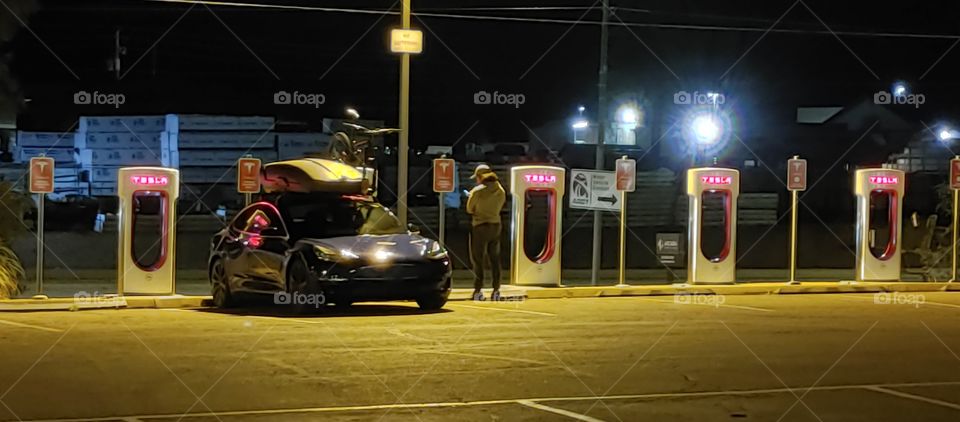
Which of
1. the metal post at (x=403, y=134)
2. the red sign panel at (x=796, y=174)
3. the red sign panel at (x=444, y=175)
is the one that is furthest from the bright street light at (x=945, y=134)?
the metal post at (x=403, y=134)

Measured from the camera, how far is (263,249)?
535 inches

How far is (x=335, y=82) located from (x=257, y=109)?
2.32m

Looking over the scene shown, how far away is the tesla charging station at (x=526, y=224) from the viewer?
1667 centimetres

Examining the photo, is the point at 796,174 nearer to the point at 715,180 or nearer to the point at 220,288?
the point at 715,180

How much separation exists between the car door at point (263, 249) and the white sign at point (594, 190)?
5.50 m

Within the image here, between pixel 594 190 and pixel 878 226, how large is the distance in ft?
16.0

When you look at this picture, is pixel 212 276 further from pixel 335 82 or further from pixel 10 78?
pixel 335 82

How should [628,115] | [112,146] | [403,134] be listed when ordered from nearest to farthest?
[403,134], [112,146], [628,115]

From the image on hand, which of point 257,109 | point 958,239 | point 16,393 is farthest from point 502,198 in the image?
point 257,109

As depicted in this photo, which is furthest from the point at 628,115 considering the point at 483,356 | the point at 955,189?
the point at 483,356

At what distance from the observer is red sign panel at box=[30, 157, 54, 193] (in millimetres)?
14523

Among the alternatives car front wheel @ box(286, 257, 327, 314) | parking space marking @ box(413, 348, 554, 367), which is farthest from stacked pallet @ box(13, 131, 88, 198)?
parking space marking @ box(413, 348, 554, 367)

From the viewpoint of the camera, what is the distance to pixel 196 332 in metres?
11.6

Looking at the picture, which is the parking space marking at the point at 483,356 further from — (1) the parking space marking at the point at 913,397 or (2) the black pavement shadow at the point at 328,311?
(2) the black pavement shadow at the point at 328,311
